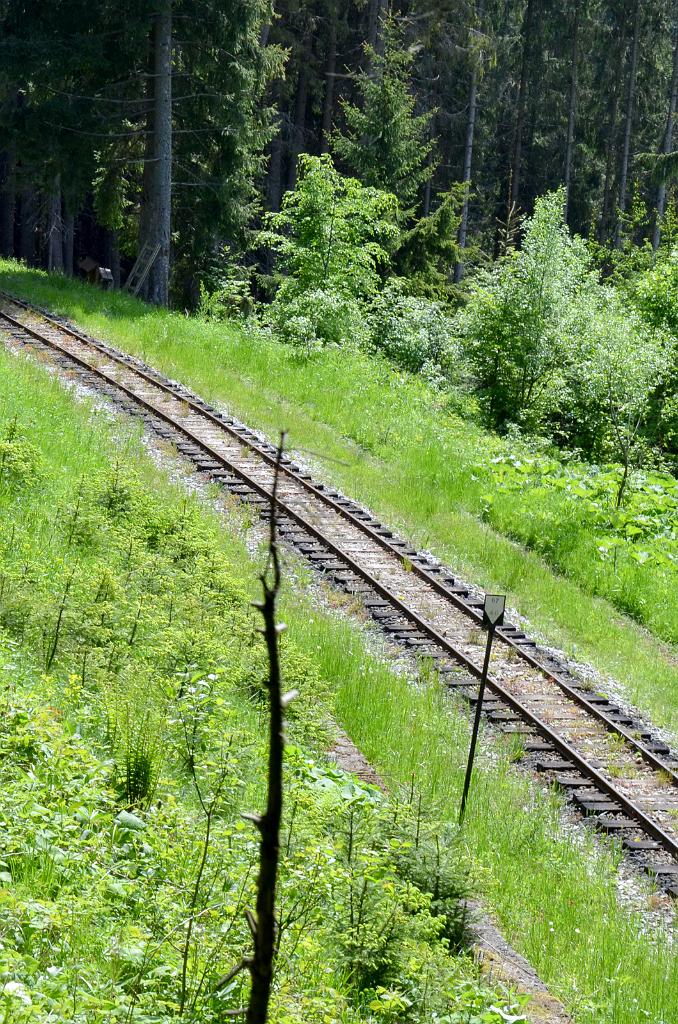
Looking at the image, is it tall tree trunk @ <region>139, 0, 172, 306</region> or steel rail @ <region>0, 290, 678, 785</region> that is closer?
steel rail @ <region>0, 290, 678, 785</region>

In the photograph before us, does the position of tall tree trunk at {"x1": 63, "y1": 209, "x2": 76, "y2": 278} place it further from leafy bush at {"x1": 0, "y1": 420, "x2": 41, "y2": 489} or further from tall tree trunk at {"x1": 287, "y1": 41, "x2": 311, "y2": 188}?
leafy bush at {"x1": 0, "y1": 420, "x2": 41, "y2": 489}

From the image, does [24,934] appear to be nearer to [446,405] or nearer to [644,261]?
[446,405]

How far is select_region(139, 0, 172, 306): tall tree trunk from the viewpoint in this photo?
26.7m

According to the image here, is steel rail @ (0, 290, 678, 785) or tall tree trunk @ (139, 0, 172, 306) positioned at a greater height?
tall tree trunk @ (139, 0, 172, 306)

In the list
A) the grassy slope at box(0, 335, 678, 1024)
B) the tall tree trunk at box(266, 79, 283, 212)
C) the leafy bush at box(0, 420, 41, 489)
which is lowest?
the grassy slope at box(0, 335, 678, 1024)

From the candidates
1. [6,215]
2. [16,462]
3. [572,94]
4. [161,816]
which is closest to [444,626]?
[16,462]

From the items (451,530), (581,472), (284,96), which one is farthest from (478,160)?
(451,530)

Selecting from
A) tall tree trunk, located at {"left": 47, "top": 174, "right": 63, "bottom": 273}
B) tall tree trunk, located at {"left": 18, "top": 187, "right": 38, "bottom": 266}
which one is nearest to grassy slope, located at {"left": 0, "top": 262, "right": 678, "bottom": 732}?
tall tree trunk, located at {"left": 47, "top": 174, "right": 63, "bottom": 273}

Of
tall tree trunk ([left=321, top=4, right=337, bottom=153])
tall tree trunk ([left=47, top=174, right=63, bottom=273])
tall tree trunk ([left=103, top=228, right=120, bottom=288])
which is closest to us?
tall tree trunk ([left=47, top=174, right=63, bottom=273])

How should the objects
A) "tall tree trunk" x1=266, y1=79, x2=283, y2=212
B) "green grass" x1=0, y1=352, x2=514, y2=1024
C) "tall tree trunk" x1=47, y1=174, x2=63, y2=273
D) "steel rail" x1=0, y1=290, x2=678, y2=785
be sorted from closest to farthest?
"green grass" x1=0, y1=352, x2=514, y2=1024
"steel rail" x1=0, y1=290, x2=678, y2=785
"tall tree trunk" x1=47, y1=174, x2=63, y2=273
"tall tree trunk" x1=266, y1=79, x2=283, y2=212

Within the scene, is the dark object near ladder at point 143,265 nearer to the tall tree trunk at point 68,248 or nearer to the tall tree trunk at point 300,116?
the tall tree trunk at point 68,248

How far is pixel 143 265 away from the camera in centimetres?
2841

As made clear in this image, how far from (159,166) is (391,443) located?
10911 mm

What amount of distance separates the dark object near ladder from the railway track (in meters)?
7.43
